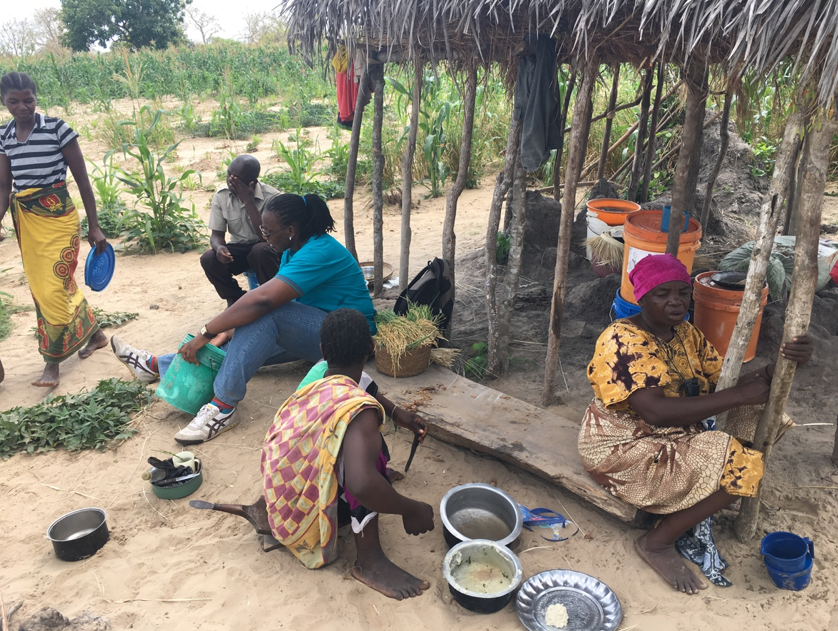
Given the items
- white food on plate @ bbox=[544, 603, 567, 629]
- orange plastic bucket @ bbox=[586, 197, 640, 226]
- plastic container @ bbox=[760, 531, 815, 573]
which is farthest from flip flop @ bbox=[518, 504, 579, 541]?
orange plastic bucket @ bbox=[586, 197, 640, 226]

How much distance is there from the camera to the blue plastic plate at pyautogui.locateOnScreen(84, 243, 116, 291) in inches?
171

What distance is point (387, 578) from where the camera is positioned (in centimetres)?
246

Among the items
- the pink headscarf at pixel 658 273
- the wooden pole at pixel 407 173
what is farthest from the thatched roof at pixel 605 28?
the pink headscarf at pixel 658 273

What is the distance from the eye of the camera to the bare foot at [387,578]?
2.42 metres

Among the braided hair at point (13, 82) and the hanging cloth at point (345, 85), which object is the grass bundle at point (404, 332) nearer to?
the hanging cloth at point (345, 85)

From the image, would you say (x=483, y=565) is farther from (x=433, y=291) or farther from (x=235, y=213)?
(x=235, y=213)

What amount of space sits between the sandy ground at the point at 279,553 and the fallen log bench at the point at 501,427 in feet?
0.63

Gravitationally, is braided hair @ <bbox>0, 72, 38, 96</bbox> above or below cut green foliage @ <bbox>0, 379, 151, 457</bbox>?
above

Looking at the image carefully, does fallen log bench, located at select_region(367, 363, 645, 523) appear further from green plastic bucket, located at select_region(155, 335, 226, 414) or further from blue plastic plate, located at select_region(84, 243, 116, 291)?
blue plastic plate, located at select_region(84, 243, 116, 291)

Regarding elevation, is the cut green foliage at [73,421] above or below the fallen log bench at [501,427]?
below

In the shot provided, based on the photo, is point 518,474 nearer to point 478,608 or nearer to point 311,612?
point 478,608

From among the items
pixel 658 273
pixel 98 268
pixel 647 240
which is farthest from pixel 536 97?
pixel 98 268

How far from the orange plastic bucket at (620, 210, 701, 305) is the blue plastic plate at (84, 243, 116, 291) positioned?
3.68 m

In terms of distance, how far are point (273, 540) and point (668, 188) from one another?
6.17 meters
